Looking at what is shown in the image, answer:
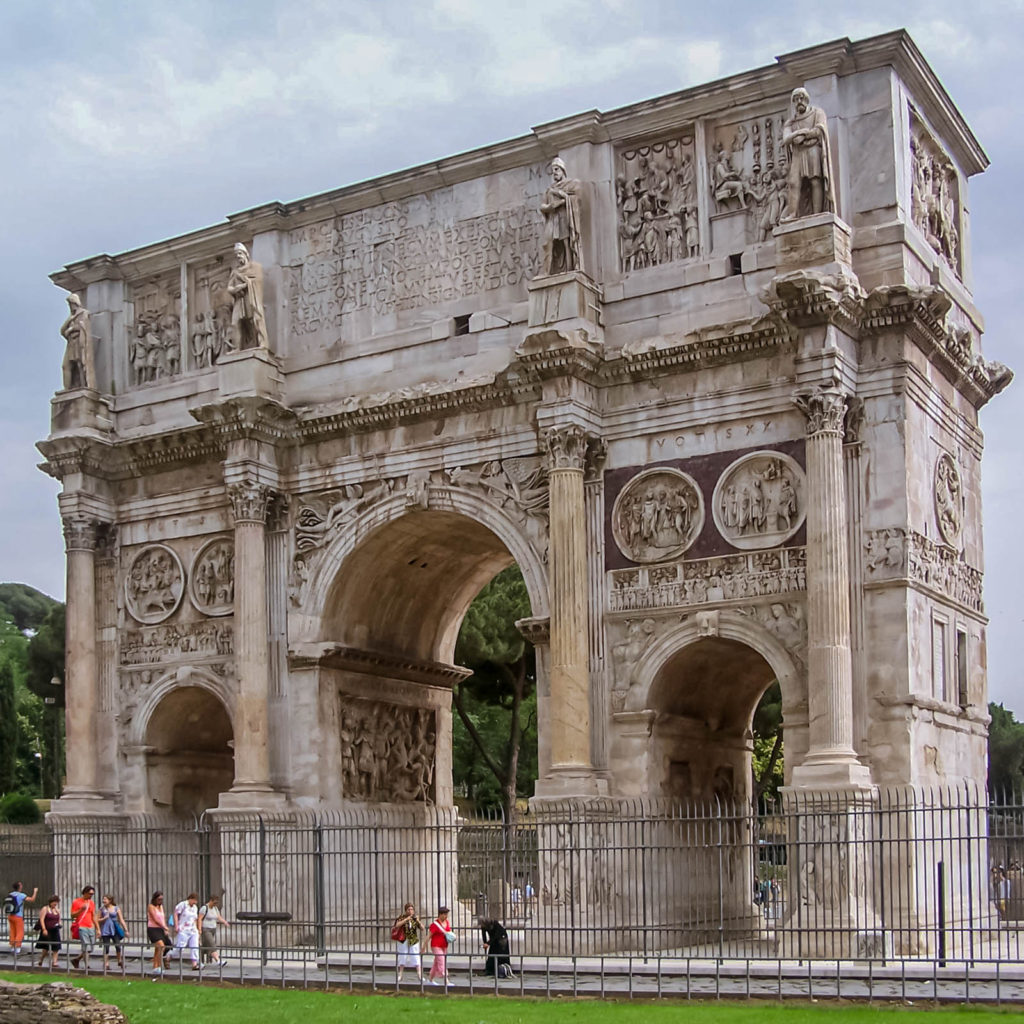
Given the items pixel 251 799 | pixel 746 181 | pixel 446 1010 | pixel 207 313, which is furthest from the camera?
pixel 207 313

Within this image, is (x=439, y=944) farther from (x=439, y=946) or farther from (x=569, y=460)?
(x=569, y=460)

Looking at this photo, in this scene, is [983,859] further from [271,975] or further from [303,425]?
[303,425]

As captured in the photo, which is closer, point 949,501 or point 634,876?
point 634,876

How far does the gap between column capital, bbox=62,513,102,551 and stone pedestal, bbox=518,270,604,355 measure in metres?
8.82

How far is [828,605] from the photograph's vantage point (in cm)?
2084

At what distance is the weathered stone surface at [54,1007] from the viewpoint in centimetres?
1404

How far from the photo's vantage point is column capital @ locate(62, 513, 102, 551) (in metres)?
28.0

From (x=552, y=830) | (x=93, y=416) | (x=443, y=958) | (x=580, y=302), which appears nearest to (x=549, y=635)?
(x=552, y=830)

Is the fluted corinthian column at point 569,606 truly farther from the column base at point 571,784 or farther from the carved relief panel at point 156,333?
the carved relief panel at point 156,333

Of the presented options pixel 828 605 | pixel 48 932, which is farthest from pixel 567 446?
pixel 48 932

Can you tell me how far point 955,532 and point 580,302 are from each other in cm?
604

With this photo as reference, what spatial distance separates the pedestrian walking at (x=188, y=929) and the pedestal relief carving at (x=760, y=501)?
834 centimetres

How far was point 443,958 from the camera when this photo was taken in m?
18.5

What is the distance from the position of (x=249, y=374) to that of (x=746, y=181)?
814cm
